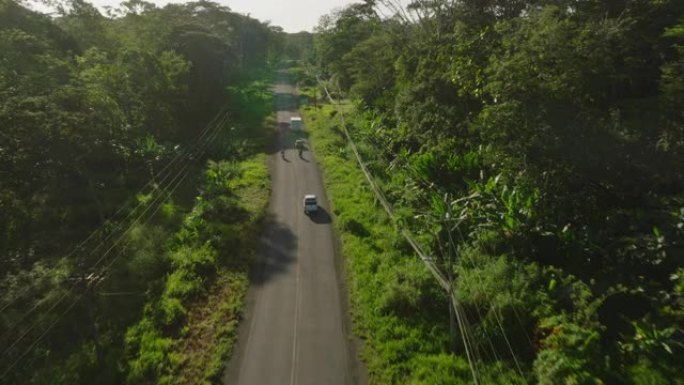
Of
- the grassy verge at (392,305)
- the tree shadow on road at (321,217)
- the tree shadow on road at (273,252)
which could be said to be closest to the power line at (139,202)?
the tree shadow on road at (273,252)

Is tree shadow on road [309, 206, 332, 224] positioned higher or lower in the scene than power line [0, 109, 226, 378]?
higher

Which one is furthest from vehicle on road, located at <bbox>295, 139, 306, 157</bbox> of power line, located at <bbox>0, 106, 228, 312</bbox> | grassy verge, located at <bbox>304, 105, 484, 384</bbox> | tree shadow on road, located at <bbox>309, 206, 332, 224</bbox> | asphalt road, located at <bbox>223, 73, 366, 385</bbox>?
grassy verge, located at <bbox>304, 105, 484, 384</bbox>

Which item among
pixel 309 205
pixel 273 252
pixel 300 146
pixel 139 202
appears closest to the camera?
pixel 273 252

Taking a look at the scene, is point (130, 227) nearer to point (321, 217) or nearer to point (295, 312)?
point (321, 217)

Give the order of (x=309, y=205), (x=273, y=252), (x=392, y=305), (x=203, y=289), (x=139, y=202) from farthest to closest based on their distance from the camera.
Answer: (x=139, y=202), (x=309, y=205), (x=273, y=252), (x=203, y=289), (x=392, y=305)

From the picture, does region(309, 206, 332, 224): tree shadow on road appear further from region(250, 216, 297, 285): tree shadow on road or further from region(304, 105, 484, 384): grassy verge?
region(250, 216, 297, 285): tree shadow on road

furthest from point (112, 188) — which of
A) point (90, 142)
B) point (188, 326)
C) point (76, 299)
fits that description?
point (188, 326)

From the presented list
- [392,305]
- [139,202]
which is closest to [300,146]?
[139,202]
